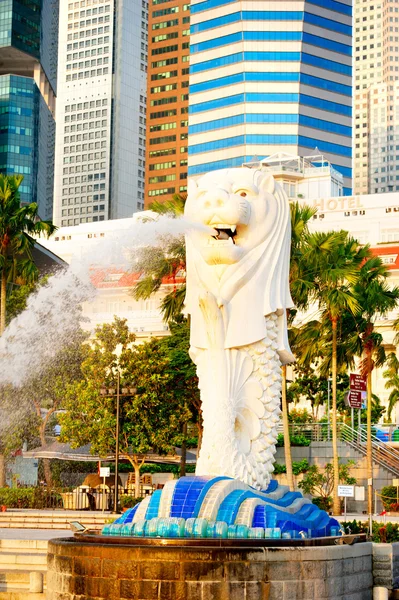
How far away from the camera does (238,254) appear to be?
61.4 feet

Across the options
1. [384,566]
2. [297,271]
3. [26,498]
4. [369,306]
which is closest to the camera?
[384,566]

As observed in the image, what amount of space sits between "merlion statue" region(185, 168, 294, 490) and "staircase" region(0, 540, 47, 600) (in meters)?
3.45

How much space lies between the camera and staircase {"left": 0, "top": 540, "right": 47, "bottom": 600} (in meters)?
17.4

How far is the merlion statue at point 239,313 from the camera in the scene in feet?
61.0

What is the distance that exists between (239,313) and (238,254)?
1016 mm

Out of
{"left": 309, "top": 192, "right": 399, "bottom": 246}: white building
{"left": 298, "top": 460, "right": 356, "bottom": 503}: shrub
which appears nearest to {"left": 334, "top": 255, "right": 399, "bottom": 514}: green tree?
{"left": 298, "top": 460, "right": 356, "bottom": 503}: shrub

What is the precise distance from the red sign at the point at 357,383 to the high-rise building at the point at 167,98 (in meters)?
126

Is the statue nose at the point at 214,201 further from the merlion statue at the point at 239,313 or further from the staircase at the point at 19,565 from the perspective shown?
the staircase at the point at 19,565

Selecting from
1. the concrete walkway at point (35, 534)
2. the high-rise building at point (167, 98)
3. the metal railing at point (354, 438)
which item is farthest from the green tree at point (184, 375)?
the high-rise building at point (167, 98)

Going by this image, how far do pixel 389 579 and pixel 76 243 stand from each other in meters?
99.0

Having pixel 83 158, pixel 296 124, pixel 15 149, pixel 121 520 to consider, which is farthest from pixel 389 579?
pixel 83 158

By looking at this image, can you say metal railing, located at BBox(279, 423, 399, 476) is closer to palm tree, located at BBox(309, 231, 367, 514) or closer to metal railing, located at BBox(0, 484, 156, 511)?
palm tree, located at BBox(309, 231, 367, 514)

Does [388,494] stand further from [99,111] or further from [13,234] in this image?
[99,111]

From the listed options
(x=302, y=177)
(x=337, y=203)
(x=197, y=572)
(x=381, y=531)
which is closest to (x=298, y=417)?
(x=381, y=531)
